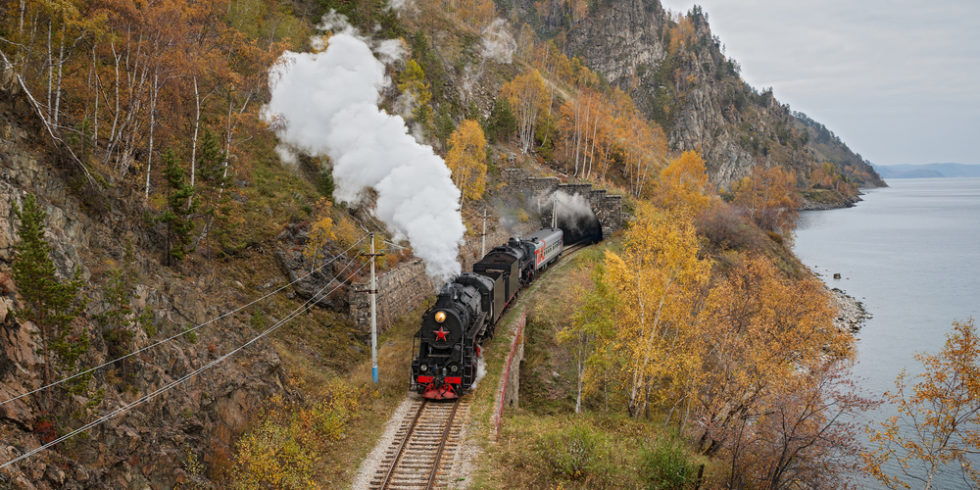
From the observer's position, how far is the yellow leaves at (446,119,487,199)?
44344 mm

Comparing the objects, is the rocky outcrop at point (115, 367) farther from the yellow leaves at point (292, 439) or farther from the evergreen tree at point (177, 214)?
the evergreen tree at point (177, 214)

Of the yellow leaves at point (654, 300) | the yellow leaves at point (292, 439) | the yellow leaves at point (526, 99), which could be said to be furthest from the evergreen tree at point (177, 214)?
the yellow leaves at point (526, 99)

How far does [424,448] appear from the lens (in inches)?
686

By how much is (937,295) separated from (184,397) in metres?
66.1

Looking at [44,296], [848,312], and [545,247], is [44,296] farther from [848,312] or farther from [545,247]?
[848,312]

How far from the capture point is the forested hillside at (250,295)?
1151cm

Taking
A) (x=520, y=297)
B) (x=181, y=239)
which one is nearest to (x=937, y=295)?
(x=520, y=297)

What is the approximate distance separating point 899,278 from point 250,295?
69.8 m

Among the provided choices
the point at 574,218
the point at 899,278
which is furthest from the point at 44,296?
the point at 899,278

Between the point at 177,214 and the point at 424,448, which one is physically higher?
the point at 177,214

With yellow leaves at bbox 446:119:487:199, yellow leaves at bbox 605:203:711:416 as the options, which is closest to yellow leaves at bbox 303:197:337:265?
yellow leaves at bbox 605:203:711:416

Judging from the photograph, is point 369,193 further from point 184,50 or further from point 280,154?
point 184,50

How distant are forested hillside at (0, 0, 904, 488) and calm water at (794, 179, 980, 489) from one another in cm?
1056

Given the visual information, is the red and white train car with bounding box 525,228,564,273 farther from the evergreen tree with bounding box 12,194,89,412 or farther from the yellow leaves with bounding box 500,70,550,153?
the evergreen tree with bounding box 12,194,89,412
